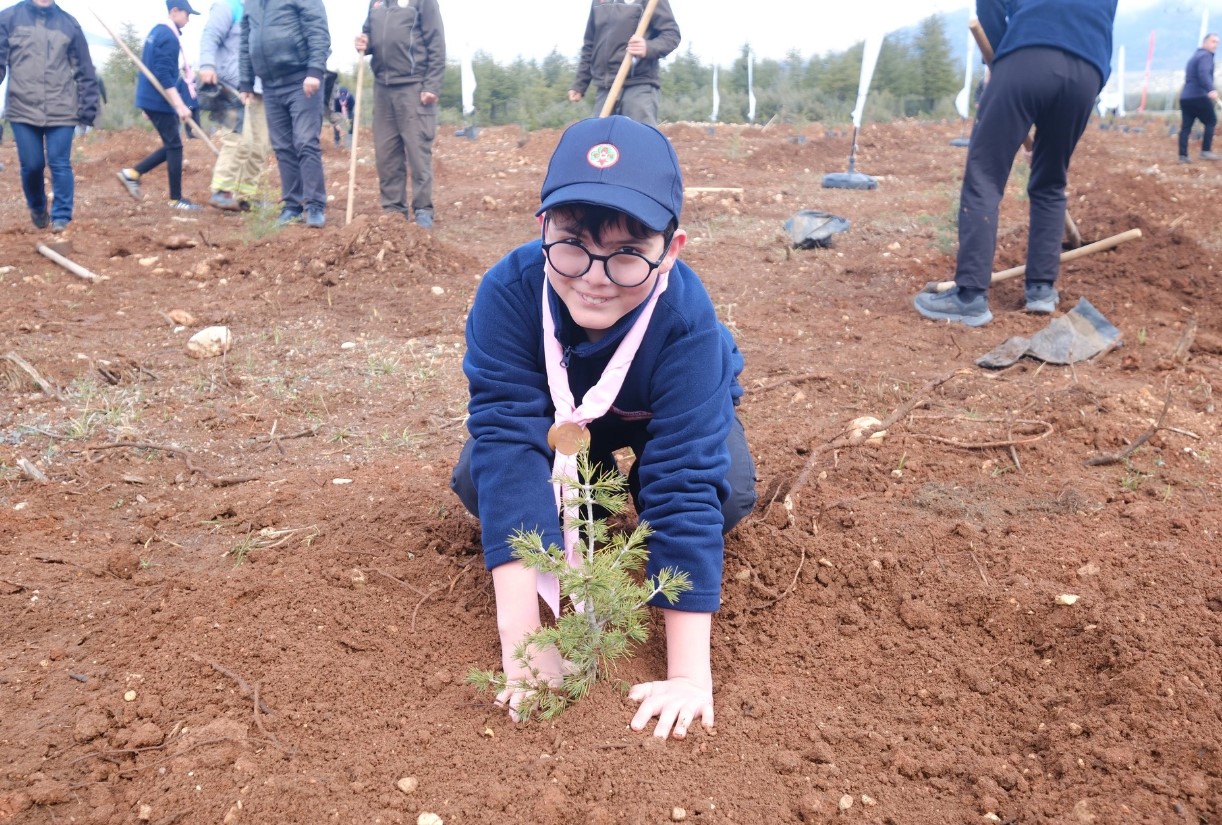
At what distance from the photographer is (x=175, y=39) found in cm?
841

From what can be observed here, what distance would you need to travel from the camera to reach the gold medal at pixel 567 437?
6.52ft

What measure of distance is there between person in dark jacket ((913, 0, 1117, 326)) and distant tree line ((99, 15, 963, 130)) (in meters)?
15.2

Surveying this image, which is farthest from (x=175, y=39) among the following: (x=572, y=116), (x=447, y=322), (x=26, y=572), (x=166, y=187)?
(x=572, y=116)

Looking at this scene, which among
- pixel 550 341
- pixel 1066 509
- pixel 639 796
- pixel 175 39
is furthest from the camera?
pixel 175 39

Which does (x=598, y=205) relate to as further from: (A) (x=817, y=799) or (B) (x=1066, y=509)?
(B) (x=1066, y=509)

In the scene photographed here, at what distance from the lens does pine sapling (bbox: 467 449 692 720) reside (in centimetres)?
178

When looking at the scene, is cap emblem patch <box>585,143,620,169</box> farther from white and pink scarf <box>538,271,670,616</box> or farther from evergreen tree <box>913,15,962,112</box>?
evergreen tree <box>913,15,962,112</box>

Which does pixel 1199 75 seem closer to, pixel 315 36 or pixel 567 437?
pixel 315 36

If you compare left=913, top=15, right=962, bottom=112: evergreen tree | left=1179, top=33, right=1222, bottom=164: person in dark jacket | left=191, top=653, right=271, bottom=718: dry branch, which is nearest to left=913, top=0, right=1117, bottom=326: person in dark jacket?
left=191, top=653, right=271, bottom=718: dry branch

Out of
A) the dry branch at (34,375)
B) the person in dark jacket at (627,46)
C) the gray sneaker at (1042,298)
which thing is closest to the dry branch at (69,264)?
the dry branch at (34,375)

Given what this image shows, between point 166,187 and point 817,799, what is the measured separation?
11.2m

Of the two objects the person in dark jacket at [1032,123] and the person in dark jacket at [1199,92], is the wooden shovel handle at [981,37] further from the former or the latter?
the person in dark jacket at [1199,92]

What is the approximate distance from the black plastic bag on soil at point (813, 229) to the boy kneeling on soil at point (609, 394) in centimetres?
510

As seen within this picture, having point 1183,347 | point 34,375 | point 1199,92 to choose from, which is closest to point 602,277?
point 34,375
